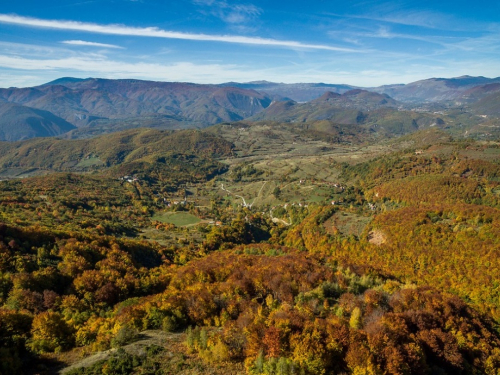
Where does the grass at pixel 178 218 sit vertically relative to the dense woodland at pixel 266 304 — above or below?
below

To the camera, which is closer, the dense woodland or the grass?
the dense woodland

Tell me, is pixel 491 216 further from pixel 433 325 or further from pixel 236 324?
pixel 236 324

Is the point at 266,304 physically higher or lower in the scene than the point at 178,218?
higher

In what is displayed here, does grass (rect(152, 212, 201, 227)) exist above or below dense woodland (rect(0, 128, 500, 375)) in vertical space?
below

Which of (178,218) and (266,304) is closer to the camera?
(266,304)

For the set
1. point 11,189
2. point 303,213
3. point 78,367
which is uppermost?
point 78,367

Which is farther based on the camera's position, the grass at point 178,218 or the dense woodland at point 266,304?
the grass at point 178,218

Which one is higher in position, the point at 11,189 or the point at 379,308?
the point at 379,308

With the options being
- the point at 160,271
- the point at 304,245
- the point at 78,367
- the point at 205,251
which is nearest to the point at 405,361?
the point at 78,367
